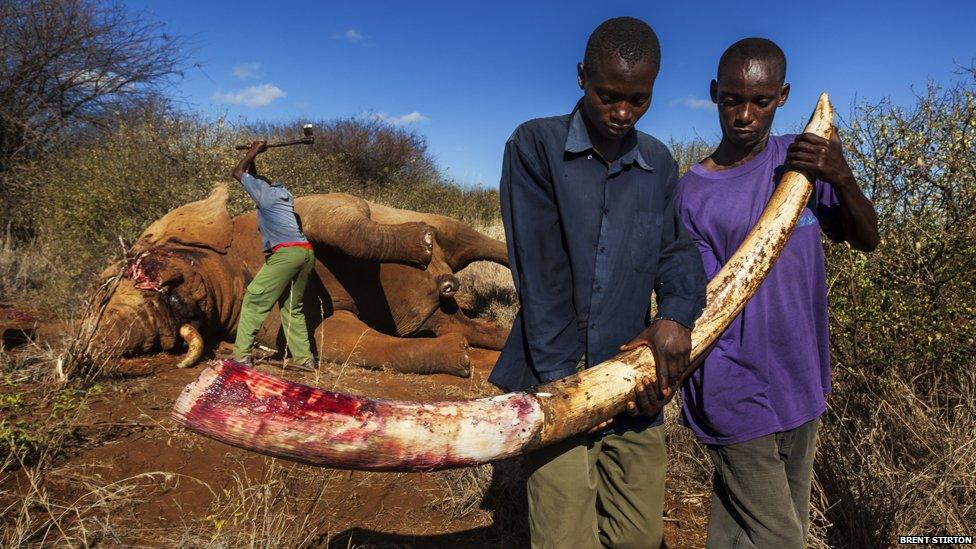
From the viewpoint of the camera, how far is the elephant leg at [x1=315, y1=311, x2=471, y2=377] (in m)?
6.34

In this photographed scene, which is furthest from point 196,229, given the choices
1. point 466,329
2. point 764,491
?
point 764,491

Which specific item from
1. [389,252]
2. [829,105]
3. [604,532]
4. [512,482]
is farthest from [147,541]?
[389,252]

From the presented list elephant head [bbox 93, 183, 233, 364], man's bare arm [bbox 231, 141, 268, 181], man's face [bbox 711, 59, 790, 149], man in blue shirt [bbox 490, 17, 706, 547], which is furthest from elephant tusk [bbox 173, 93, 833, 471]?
man's bare arm [bbox 231, 141, 268, 181]

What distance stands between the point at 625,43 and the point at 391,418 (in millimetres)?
1150

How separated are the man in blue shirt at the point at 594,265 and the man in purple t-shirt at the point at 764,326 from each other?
0.20 meters

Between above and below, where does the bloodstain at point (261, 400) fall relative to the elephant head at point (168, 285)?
above

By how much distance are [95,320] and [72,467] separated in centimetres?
210

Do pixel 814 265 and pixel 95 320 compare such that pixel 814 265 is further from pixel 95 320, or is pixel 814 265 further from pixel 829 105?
pixel 95 320

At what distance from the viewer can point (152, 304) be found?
623 centimetres

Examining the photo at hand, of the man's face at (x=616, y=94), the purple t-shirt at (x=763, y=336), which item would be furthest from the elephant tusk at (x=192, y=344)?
the man's face at (x=616, y=94)

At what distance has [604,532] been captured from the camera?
2.20 metres

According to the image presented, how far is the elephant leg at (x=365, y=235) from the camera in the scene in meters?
6.59

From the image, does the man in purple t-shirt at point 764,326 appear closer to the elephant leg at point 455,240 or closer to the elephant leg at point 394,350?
the elephant leg at point 394,350

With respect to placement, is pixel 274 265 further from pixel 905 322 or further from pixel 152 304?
pixel 905 322
